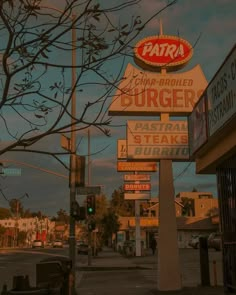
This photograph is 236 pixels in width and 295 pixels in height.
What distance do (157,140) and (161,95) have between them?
1467mm

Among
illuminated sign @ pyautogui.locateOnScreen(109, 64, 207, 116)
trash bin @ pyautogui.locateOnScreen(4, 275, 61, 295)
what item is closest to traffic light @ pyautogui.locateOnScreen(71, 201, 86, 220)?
illuminated sign @ pyautogui.locateOnScreen(109, 64, 207, 116)

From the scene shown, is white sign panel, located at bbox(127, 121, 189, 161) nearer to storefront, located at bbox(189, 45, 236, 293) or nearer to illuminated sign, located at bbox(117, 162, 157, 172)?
storefront, located at bbox(189, 45, 236, 293)

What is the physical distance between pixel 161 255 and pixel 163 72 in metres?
5.88

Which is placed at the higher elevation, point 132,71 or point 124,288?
point 132,71

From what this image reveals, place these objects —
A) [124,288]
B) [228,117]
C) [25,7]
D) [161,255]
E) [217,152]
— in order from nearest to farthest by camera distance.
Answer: [25,7], [228,117], [217,152], [161,255], [124,288]

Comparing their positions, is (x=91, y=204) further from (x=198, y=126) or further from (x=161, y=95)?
(x=198, y=126)

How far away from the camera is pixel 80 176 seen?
58.4ft

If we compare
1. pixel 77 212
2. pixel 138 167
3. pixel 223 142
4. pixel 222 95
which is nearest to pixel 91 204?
pixel 77 212

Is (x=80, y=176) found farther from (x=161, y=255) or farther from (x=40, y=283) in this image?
(x=40, y=283)

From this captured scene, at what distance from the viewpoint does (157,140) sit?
17.2m

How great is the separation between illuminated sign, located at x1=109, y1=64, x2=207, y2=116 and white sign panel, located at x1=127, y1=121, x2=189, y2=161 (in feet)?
1.34

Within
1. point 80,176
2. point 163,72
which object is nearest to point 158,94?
point 163,72

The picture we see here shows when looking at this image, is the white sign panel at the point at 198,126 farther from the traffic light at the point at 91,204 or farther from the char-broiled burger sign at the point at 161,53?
the traffic light at the point at 91,204

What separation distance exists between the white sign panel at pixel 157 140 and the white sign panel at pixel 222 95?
5.19 m
